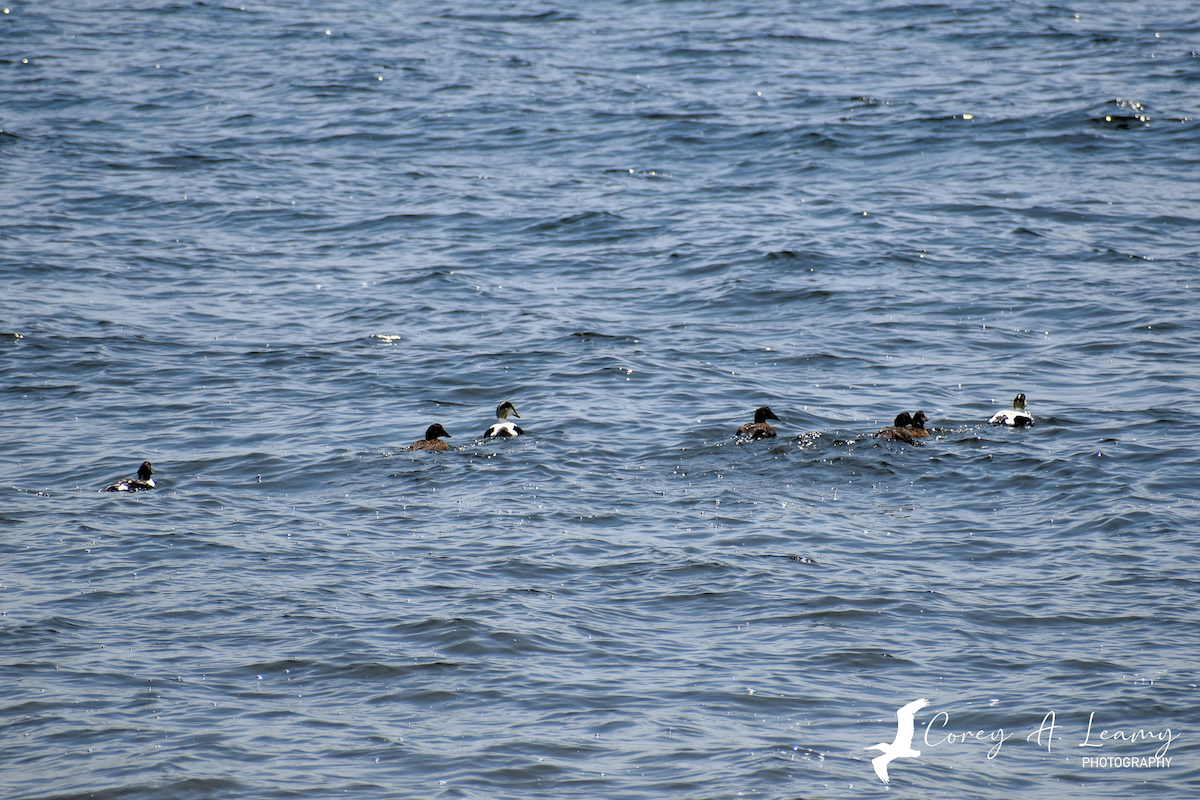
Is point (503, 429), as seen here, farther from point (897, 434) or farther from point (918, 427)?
point (918, 427)

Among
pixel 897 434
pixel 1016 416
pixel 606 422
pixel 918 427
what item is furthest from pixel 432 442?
pixel 1016 416

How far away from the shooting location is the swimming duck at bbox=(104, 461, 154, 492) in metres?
12.7

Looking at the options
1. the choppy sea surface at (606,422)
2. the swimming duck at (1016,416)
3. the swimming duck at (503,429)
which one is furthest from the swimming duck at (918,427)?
the swimming duck at (503,429)

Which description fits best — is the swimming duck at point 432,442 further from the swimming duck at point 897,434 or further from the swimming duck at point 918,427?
the swimming duck at point 918,427

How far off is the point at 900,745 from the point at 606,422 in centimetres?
752

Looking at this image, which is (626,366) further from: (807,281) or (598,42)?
(598,42)

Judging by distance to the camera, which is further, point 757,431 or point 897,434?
point 757,431

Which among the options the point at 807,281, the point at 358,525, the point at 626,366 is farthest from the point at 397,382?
the point at 807,281

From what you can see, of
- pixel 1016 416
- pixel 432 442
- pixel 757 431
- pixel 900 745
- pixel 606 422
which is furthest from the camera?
pixel 606 422

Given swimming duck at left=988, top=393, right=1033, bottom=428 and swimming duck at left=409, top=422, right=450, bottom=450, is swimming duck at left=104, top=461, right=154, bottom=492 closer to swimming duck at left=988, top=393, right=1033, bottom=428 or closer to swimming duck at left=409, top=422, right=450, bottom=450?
swimming duck at left=409, top=422, right=450, bottom=450

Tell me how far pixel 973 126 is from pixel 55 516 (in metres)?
21.6

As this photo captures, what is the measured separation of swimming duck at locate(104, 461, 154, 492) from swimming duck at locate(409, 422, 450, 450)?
109 inches

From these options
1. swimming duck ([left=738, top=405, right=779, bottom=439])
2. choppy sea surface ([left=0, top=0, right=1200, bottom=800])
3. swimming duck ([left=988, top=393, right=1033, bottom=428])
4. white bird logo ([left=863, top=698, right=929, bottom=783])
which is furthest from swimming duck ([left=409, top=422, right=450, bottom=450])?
white bird logo ([left=863, top=698, right=929, bottom=783])

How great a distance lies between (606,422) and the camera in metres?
15.1
